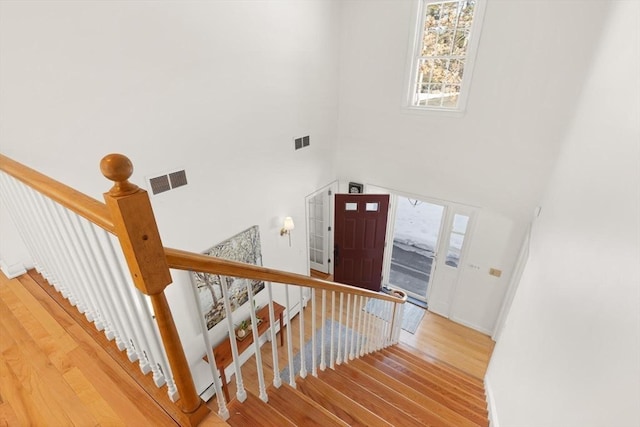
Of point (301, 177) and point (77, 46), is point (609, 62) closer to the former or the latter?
point (301, 177)

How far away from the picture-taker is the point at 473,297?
5.05 meters

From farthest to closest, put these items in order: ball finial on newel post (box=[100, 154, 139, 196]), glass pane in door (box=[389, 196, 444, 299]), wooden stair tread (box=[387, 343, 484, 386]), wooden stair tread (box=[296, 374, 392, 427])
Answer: glass pane in door (box=[389, 196, 444, 299]) < wooden stair tread (box=[387, 343, 484, 386]) < wooden stair tread (box=[296, 374, 392, 427]) < ball finial on newel post (box=[100, 154, 139, 196])

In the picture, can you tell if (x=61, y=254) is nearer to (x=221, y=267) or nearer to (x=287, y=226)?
(x=221, y=267)

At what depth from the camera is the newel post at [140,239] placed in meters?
0.74

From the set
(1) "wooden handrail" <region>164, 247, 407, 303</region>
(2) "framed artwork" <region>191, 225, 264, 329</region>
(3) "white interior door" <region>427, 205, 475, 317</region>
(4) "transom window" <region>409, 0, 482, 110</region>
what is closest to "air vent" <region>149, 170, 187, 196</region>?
(2) "framed artwork" <region>191, 225, 264, 329</region>

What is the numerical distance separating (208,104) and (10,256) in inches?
79.2

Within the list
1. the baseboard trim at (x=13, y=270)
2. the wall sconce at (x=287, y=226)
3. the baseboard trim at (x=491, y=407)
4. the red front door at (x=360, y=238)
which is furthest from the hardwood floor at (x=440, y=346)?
the baseboard trim at (x=13, y=270)

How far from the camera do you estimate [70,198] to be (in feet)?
3.31

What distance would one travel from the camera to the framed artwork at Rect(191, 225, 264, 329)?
357 centimetres

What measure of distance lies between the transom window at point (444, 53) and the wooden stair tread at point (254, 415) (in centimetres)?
424

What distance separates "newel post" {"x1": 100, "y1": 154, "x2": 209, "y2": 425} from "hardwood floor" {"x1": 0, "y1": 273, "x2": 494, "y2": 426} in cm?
46

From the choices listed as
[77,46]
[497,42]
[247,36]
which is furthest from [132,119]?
[497,42]

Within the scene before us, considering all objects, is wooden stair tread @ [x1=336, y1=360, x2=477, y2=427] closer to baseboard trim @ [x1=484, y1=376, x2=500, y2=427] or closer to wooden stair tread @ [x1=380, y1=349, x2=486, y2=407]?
baseboard trim @ [x1=484, y1=376, x2=500, y2=427]

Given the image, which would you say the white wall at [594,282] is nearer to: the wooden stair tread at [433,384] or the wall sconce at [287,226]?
the wooden stair tread at [433,384]
